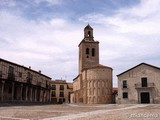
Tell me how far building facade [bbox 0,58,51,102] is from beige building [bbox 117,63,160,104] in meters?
18.9

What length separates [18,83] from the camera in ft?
139

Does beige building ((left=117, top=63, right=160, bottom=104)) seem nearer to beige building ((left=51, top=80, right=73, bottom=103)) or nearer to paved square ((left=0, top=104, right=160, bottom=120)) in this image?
paved square ((left=0, top=104, right=160, bottom=120))

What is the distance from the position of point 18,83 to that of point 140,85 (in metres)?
23.0

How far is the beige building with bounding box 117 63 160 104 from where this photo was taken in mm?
40594

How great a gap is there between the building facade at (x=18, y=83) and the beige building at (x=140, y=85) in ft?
61.9

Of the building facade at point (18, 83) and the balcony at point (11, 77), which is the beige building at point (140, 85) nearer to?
the building facade at point (18, 83)

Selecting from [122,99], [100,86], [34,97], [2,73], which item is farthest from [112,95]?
[2,73]

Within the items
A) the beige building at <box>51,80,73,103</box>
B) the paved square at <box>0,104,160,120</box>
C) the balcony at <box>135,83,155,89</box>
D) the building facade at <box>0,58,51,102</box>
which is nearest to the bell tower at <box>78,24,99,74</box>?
the building facade at <box>0,58,51,102</box>

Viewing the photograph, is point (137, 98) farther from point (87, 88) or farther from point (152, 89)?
point (87, 88)

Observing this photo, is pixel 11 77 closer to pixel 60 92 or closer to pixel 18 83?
pixel 18 83

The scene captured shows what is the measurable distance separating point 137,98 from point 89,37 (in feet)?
95.1

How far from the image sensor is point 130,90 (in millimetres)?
43375

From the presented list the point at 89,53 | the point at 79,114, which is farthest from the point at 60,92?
the point at 79,114

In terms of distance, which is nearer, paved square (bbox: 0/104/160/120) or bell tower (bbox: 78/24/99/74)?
paved square (bbox: 0/104/160/120)
